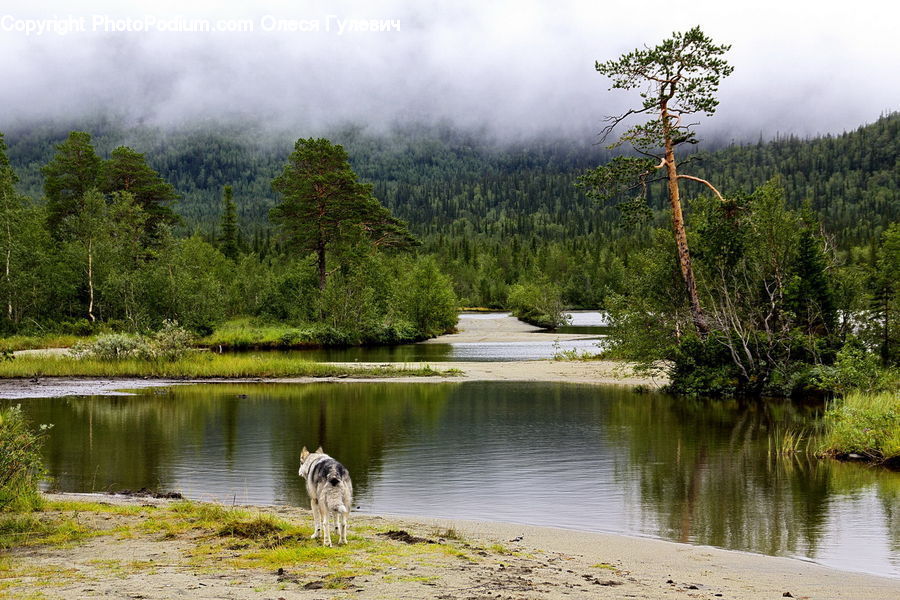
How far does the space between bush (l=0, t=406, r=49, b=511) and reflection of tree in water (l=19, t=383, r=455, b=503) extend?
11.4 ft

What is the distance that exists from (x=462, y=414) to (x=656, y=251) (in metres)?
14.1

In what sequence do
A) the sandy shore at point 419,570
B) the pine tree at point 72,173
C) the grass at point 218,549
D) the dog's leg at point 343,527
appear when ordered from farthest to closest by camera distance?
1. the pine tree at point 72,173
2. the dog's leg at point 343,527
3. the grass at point 218,549
4. the sandy shore at point 419,570

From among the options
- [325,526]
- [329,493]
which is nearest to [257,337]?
[325,526]

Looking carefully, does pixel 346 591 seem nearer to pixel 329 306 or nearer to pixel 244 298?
pixel 329 306

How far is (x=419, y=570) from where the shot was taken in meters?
8.73

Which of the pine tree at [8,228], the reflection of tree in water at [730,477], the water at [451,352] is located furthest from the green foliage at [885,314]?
the pine tree at [8,228]

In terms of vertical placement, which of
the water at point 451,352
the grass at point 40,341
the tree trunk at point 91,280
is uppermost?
the tree trunk at point 91,280

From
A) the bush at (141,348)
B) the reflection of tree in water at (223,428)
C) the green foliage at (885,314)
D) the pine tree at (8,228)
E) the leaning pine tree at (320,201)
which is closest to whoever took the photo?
the reflection of tree in water at (223,428)

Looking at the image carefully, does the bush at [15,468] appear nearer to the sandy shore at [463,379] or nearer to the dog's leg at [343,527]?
the dog's leg at [343,527]

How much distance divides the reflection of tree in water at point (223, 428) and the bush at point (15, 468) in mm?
3467

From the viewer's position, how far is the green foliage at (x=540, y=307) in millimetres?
107750

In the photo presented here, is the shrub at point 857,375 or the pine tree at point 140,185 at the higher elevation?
the pine tree at point 140,185

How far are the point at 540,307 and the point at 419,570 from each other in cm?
10632

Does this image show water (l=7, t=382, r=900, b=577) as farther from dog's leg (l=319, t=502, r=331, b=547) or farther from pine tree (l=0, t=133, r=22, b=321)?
pine tree (l=0, t=133, r=22, b=321)
